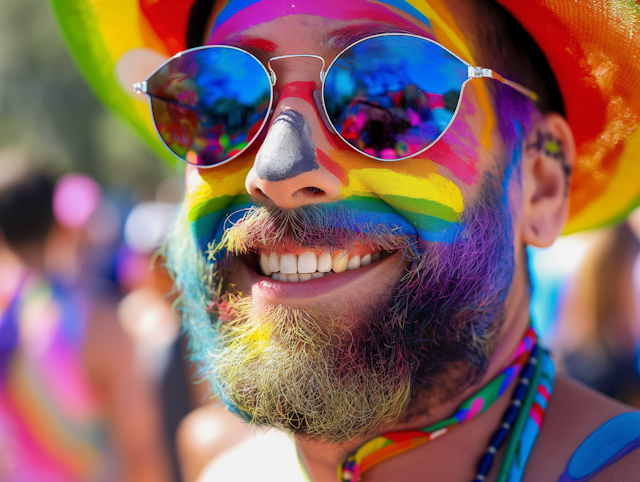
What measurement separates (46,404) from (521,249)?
137 inches

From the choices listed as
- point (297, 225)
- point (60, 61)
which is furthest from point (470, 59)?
point (60, 61)

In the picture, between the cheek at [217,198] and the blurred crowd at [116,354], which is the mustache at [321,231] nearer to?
the cheek at [217,198]

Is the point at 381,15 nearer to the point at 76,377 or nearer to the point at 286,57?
the point at 286,57

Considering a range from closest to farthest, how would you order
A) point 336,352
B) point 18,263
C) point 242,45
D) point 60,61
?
1. point 336,352
2. point 242,45
3. point 18,263
4. point 60,61

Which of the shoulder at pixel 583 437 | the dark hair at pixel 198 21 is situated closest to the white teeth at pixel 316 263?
the shoulder at pixel 583 437

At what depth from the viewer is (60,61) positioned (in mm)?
13570

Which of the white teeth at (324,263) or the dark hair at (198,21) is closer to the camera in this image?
the white teeth at (324,263)

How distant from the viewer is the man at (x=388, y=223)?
1342mm

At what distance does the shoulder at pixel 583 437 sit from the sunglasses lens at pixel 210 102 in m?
1.21

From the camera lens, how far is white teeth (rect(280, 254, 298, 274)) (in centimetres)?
142

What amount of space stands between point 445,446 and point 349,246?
2.18ft

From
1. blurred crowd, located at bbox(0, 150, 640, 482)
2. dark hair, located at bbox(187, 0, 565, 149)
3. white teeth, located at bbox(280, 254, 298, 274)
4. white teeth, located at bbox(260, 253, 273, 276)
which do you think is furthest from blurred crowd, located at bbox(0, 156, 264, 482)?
dark hair, located at bbox(187, 0, 565, 149)

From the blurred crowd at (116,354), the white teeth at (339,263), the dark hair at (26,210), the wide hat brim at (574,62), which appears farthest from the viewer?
the dark hair at (26,210)

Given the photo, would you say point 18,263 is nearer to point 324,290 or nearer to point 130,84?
point 130,84
